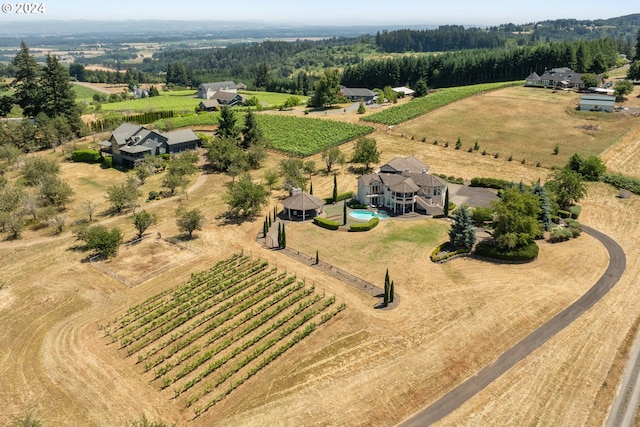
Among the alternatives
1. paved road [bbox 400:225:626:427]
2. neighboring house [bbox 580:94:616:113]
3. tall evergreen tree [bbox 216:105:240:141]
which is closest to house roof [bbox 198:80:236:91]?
tall evergreen tree [bbox 216:105:240:141]

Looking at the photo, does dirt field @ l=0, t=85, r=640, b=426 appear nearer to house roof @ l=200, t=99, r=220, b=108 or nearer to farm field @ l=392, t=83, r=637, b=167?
farm field @ l=392, t=83, r=637, b=167

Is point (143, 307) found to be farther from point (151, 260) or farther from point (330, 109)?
point (330, 109)

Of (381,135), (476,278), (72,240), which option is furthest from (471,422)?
(381,135)

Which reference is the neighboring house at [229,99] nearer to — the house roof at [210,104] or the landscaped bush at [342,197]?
the house roof at [210,104]

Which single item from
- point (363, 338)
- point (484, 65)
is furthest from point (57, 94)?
point (484, 65)

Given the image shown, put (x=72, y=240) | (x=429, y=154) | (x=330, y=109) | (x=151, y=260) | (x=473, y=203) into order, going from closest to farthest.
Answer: (x=151, y=260) < (x=72, y=240) < (x=473, y=203) < (x=429, y=154) < (x=330, y=109)
